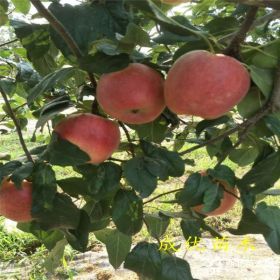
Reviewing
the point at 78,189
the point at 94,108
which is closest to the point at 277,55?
the point at 94,108

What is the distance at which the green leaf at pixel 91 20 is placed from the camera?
0.74m

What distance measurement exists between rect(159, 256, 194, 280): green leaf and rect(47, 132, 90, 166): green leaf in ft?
1.43

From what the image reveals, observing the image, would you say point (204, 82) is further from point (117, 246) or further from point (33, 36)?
point (117, 246)

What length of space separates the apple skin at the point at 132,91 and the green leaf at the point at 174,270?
1.57 feet

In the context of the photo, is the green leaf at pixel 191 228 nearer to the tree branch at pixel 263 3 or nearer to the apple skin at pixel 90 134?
the apple skin at pixel 90 134

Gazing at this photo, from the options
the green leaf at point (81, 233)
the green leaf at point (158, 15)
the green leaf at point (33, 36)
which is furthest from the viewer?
the green leaf at point (81, 233)

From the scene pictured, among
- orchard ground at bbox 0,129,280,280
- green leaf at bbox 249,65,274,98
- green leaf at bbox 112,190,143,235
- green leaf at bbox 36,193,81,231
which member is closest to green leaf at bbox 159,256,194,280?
green leaf at bbox 112,190,143,235

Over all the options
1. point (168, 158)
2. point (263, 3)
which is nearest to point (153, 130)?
point (168, 158)

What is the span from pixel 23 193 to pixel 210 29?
502 mm

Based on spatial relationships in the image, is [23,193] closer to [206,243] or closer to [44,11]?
[44,11]

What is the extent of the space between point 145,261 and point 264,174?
382mm

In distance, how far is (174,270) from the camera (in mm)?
1116

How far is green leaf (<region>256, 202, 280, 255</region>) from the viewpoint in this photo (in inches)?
40.3

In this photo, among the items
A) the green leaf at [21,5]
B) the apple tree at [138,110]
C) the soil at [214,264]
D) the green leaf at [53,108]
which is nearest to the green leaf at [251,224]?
the apple tree at [138,110]
